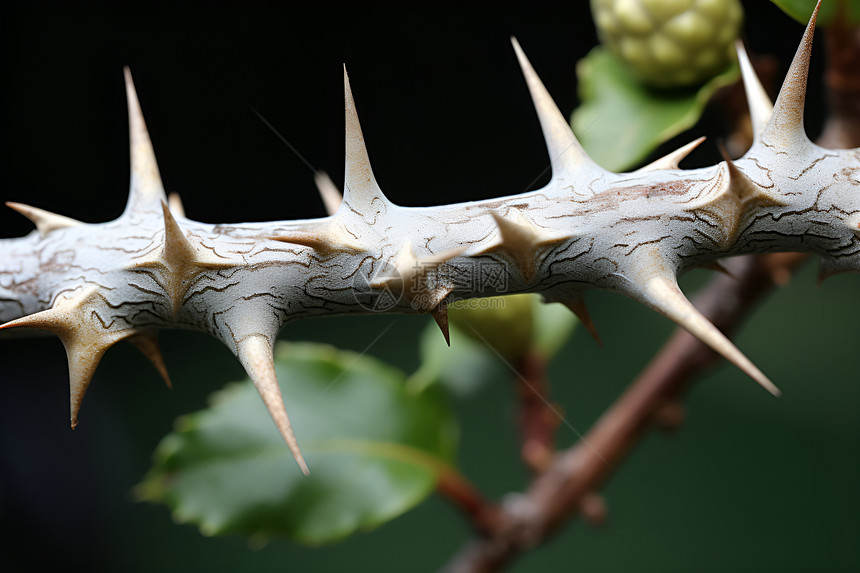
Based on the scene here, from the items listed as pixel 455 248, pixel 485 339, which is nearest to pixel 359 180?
pixel 455 248

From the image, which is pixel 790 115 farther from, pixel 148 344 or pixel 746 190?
pixel 148 344

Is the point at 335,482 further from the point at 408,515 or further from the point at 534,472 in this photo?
the point at 408,515

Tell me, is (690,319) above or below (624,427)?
above

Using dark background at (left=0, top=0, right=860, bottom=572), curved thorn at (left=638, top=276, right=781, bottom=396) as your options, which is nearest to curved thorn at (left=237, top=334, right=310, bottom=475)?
curved thorn at (left=638, top=276, right=781, bottom=396)

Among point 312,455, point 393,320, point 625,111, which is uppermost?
point 625,111

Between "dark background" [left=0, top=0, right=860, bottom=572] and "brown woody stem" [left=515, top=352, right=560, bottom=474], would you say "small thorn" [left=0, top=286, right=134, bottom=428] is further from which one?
"dark background" [left=0, top=0, right=860, bottom=572]

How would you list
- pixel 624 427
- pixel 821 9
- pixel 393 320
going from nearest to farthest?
pixel 821 9
pixel 624 427
pixel 393 320
